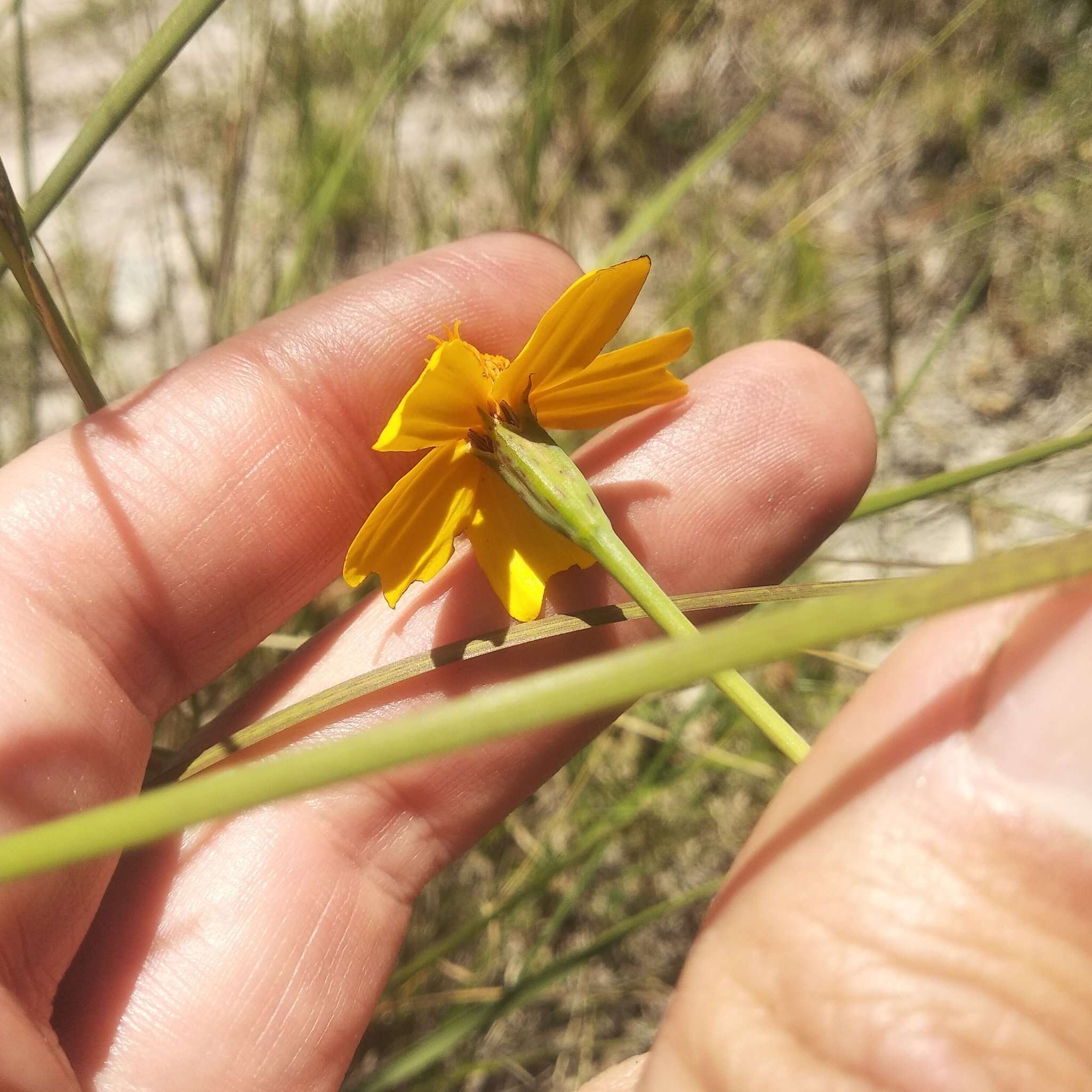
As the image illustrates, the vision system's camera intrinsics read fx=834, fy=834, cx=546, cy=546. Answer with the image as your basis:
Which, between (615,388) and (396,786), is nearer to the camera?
(615,388)

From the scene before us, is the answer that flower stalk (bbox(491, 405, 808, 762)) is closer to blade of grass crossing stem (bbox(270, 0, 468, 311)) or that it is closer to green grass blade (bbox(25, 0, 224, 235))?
green grass blade (bbox(25, 0, 224, 235))

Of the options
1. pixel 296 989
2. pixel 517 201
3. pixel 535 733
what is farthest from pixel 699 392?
pixel 296 989

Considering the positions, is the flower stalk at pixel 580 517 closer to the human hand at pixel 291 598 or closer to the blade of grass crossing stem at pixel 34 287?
the human hand at pixel 291 598

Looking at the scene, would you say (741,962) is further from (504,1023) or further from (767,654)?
(504,1023)

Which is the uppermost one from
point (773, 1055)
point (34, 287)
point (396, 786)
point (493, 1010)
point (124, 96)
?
point (124, 96)

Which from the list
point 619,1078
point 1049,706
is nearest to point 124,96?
point 1049,706

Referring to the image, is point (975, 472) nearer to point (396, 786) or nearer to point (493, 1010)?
point (396, 786)

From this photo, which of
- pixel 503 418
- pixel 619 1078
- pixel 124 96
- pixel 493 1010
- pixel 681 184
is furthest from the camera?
pixel 681 184
